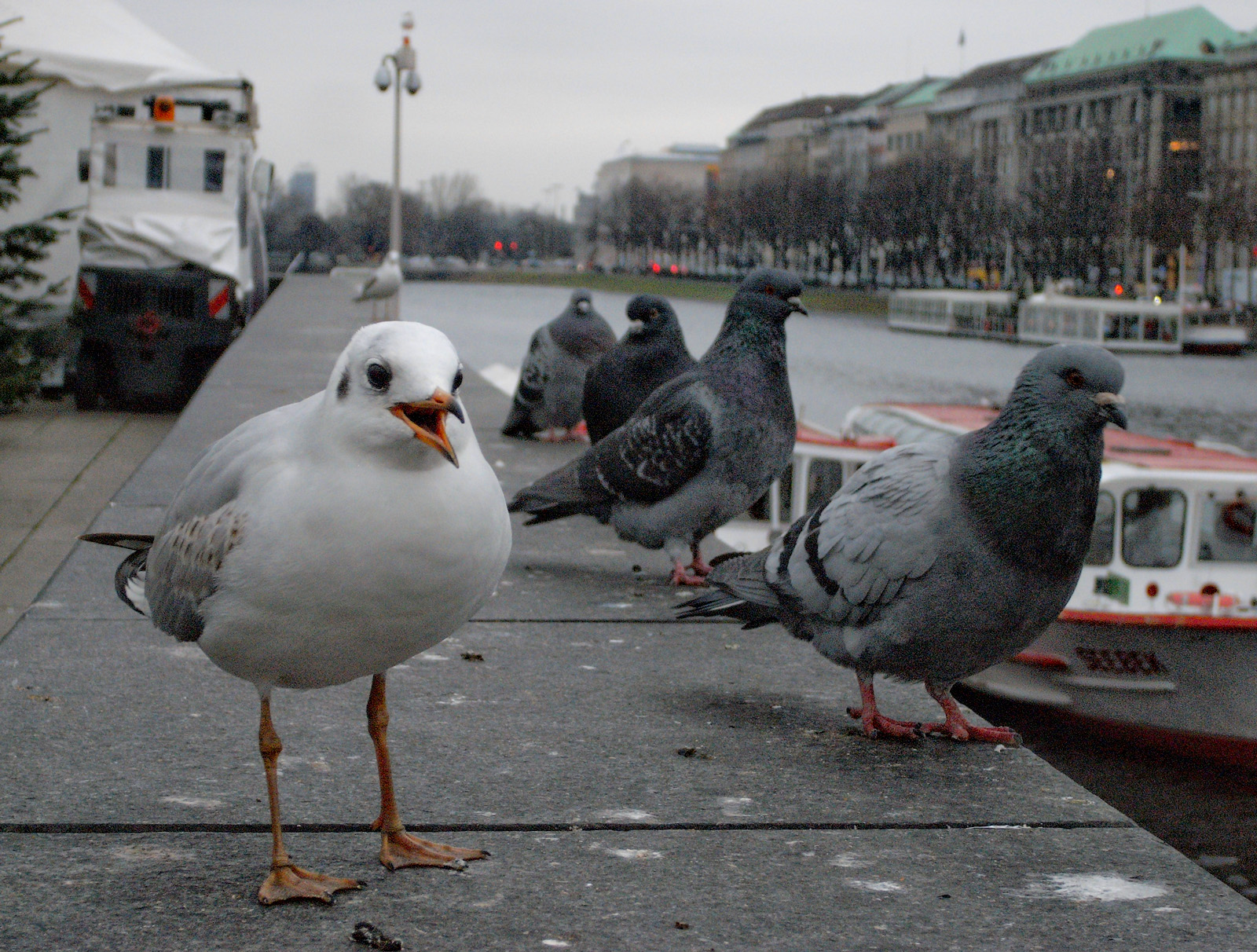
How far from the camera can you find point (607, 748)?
377 cm

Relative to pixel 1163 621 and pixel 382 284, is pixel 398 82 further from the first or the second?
pixel 1163 621

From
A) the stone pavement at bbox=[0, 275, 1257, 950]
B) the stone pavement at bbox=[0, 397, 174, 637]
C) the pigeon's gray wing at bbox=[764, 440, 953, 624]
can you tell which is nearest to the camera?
the stone pavement at bbox=[0, 275, 1257, 950]

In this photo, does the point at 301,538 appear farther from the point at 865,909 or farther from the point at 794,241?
the point at 794,241

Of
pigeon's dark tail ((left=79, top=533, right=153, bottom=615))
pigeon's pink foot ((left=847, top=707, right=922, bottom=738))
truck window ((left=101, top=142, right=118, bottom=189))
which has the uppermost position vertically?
truck window ((left=101, top=142, right=118, bottom=189))

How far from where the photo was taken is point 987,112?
129 m

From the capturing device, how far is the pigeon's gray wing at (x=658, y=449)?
A: 5.67m

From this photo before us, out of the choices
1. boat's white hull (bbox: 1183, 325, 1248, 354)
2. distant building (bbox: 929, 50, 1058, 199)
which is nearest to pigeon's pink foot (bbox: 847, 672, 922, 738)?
boat's white hull (bbox: 1183, 325, 1248, 354)

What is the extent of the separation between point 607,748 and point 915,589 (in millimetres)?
772

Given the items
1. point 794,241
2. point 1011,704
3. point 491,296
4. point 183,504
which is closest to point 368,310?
point 1011,704

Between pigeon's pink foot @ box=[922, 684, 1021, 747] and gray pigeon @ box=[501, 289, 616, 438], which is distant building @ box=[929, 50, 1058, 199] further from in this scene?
pigeon's pink foot @ box=[922, 684, 1021, 747]

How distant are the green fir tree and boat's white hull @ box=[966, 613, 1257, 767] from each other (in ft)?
25.0

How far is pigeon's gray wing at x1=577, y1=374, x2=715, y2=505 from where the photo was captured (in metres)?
5.67

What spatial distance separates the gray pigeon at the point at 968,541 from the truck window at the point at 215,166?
1520 cm

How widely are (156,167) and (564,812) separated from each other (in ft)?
52.3
